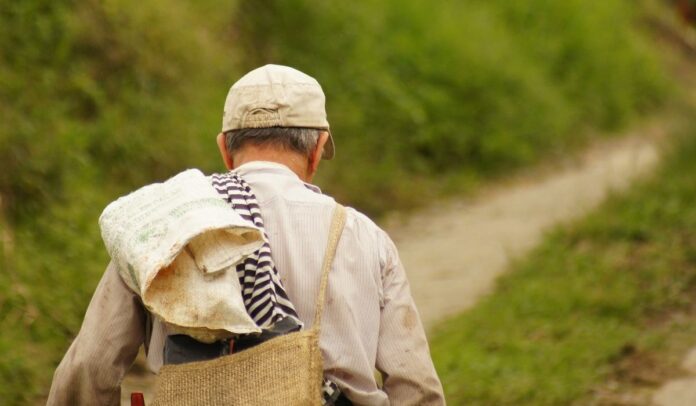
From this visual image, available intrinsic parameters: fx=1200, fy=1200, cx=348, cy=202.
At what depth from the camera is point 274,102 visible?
2590 mm

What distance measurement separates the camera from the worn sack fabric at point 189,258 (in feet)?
7.52

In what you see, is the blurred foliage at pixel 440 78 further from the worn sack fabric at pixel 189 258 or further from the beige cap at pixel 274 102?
the worn sack fabric at pixel 189 258

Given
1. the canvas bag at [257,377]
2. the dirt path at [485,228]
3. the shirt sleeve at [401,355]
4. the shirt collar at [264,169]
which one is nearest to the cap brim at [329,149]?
the shirt collar at [264,169]

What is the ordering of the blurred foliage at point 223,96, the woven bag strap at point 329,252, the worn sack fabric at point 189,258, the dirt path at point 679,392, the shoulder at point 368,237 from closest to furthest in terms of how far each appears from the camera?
the worn sack fabric at point 189,258
the woven bag strap at point 329,252
the shoulder at point 368,237
the dirt path at point 679,392
the blurred foliage at point 223,96

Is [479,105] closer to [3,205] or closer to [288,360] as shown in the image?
[3,205]

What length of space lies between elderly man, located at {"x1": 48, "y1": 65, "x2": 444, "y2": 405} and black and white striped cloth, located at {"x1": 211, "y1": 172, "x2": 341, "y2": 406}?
3 centimetres

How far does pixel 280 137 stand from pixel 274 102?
3.4 inches

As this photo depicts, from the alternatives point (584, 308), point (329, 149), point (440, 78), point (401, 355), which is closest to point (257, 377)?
point (401, 355)

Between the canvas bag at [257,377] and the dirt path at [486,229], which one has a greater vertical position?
the dirt path at [486,229]

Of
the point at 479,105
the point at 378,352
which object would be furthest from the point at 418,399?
the point at 479,105

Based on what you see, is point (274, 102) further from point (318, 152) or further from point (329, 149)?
point (329, 149)

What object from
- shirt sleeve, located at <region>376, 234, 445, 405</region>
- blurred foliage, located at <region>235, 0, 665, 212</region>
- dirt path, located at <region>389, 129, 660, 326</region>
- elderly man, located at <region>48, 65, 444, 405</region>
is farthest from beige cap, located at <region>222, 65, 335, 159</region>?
blurred foliage, located at <region>235, 0, 665, 212</region>

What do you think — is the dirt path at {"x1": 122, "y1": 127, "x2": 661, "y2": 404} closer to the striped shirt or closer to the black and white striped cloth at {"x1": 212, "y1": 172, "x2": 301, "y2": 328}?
the striped shirt

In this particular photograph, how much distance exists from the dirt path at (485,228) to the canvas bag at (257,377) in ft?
9.91
